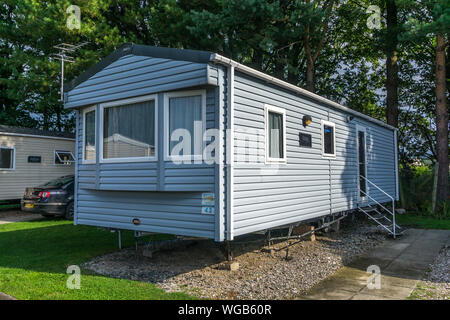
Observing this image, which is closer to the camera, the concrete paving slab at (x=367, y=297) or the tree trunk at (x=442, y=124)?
the concrete paving slab at (x=367, y=297)

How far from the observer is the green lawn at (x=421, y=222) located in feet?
31.8

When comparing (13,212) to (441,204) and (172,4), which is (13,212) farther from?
(441,204)

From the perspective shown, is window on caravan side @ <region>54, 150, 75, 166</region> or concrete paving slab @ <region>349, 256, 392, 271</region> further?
window on caravan side @ <region>54, 150, 75, 166</region>

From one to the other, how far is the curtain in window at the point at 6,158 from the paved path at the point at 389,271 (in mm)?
11945

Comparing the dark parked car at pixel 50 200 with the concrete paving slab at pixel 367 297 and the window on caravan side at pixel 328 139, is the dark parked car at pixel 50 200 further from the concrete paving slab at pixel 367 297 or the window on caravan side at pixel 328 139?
the concrete paving slab at pixel 367 297

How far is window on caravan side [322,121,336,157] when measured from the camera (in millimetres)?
7578

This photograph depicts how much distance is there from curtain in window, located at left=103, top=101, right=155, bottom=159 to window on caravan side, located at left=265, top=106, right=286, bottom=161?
182 cm

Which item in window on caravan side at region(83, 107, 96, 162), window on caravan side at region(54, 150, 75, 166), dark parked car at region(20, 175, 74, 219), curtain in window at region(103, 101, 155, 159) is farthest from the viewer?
window on caravan side at region(54, 150, 75, 166)

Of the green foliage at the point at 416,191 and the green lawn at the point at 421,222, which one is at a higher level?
the green foliage at the point at 416,191

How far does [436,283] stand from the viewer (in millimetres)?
4855

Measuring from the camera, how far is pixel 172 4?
13000 mm

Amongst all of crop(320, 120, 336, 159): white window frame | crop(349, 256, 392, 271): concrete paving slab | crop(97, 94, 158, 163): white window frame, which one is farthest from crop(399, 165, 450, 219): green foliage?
crop(97, 94, 158, 163): white window frame

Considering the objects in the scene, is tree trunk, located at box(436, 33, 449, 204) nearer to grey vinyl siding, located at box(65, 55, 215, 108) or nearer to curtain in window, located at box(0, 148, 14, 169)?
grey vinyl siding, located at box(65, 55, 215, 108)

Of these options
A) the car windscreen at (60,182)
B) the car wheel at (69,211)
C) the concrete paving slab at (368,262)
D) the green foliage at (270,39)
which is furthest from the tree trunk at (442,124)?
the car windscreen at (60,182)
